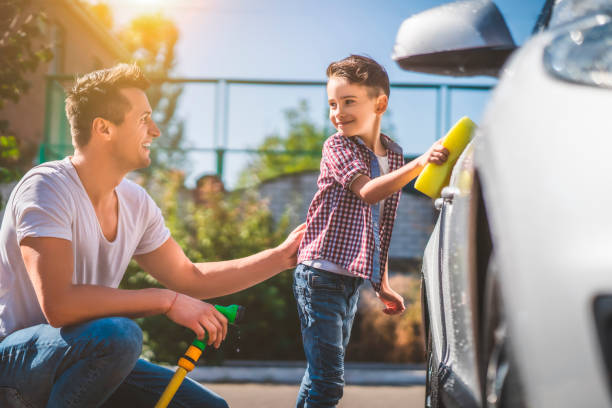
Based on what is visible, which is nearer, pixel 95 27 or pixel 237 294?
pixel 237 294

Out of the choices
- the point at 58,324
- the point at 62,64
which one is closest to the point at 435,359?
the point at 58,324

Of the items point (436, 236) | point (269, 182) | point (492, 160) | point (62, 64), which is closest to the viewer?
point (492, 160)

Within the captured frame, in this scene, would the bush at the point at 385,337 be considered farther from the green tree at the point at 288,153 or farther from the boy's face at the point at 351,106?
the boy's face at the point at 351,106

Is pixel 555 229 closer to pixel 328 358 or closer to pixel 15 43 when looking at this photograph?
pixel 328 358

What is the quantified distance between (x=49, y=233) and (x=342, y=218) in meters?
1.07

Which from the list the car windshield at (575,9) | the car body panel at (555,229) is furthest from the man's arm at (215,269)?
the car body panel at (555,229)

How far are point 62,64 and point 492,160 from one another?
15621 millimetres

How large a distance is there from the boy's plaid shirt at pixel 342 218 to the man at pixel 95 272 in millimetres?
224

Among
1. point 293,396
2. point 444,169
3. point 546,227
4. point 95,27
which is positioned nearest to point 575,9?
point 444,169

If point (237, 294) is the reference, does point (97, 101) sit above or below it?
above

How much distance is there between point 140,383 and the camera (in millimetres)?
2330

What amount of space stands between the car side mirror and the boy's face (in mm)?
521

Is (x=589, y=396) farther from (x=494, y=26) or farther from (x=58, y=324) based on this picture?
(x=58, y=324)

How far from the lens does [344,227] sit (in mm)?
2520
